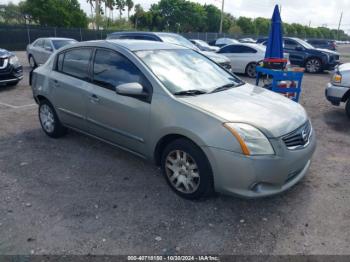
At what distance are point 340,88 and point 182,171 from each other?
4718 mm

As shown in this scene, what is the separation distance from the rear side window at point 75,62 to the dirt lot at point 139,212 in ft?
3.83

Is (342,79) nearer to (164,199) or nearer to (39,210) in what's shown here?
(164,199)

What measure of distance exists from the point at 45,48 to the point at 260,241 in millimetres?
11760

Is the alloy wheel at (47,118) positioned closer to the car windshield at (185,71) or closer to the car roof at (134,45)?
the car roof at (134,45)

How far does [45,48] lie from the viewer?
12078 millimetres

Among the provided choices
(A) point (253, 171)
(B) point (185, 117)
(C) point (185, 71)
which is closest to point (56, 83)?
(C) point (185, 71)

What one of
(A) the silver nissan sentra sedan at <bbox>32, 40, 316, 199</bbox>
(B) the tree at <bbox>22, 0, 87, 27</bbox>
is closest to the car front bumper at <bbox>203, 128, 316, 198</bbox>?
(A) the silver nissan sentra sedan at <bbox>32, 40, 316, 199</bbox>

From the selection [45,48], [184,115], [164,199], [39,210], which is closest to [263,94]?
[184,115]

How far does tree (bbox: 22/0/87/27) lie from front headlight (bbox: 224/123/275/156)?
118 feet

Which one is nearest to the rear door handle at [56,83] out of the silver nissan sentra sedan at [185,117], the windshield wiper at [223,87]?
the silver nissan sentra sedan at [185,117]

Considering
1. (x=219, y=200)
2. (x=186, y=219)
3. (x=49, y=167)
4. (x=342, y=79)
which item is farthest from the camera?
(x=342, y=79)

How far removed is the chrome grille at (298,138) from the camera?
304 centimetres

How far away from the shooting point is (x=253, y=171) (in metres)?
2.85

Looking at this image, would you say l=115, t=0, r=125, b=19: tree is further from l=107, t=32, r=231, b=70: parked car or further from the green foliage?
l=107, t=32, r=231, b=70: parked car
